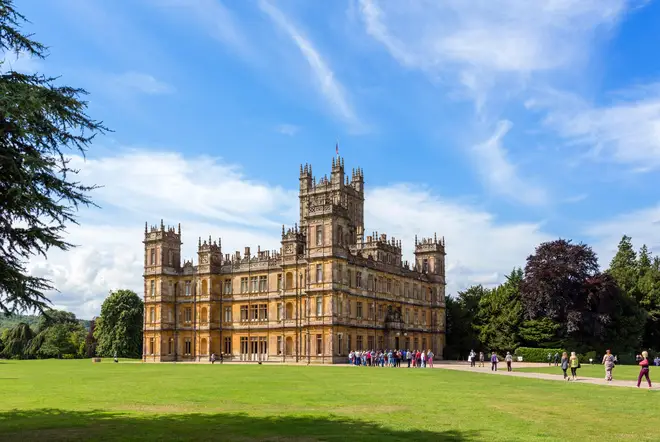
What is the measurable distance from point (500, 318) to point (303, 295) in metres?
20.7

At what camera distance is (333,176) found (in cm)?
7894

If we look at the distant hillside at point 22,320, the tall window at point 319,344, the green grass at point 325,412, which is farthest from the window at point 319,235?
the green grass at point 325,412

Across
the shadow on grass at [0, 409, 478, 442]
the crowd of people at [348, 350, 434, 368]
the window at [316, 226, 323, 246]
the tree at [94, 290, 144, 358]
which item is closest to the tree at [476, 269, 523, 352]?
the crowd of people at [348, 350, 434, 368]

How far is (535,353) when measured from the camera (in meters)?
64.0

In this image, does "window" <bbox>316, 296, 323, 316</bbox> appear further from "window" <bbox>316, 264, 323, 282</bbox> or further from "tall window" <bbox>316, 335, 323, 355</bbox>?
"tall window" <bbox>316, 335, 323, 355</bbox>

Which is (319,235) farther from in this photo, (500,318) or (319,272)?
(500,318)

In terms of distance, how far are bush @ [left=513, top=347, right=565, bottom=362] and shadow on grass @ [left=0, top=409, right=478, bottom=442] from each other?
165 ft

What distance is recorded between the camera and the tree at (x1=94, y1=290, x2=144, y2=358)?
8200cm

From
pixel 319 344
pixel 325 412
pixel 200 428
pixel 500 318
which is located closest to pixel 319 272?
pixel 319 344

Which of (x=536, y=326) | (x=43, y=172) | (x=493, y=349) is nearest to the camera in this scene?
(x=43, y=172)

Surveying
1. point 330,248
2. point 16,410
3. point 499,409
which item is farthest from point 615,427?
point 330,248

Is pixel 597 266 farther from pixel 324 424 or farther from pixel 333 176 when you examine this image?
pixel 324 424

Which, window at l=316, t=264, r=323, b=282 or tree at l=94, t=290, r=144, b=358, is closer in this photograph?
window at l=316, t=264, r=323, b=282

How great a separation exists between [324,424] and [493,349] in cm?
5830
